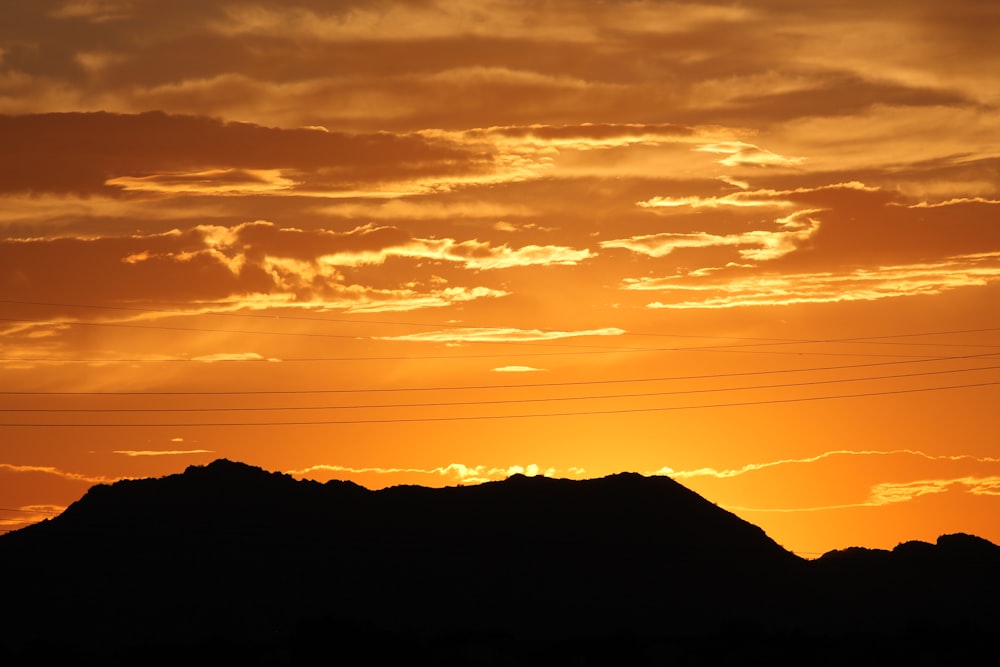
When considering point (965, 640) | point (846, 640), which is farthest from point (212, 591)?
point (965, 640)

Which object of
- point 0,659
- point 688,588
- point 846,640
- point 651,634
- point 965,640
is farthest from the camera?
point 688,588

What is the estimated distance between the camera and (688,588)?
192500 millimetres

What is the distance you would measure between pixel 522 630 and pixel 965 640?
62641 millimetres

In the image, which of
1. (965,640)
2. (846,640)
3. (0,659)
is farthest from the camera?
(846,640)

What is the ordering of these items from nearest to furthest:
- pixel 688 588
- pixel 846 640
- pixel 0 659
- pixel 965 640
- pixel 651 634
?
1. pixel 0 659
2. pixel 965 640
3. pixel 846 640
4. pixel 651 634
5. pixel 688 588

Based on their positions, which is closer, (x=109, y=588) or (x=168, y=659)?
(x=168, y=659)

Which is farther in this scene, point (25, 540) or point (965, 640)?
point (25, 540)

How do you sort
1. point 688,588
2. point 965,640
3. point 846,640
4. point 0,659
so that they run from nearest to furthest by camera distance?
point 0,659 < point 965,640 < point 846,640 < point 688,588

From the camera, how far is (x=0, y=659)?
12688cm

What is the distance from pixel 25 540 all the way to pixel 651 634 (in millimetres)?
95241

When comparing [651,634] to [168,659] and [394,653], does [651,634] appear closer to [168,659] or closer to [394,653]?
[394,653]

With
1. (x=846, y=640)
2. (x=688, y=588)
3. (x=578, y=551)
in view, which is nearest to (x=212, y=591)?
(x=578, y=551)

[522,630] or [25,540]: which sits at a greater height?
[25,540]

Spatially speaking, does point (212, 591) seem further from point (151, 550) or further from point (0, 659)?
point (0, 659)
